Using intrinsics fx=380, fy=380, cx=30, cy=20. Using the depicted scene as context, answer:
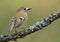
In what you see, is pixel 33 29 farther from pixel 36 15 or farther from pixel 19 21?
pixel 36 15

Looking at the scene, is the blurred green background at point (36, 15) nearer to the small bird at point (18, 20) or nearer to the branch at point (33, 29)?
the small bird at point (18, 20)

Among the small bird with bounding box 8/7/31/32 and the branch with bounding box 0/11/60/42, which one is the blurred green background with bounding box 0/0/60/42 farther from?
the branch with bounding box 0/11/60/42

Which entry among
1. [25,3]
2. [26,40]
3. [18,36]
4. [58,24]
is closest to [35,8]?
[25,3]

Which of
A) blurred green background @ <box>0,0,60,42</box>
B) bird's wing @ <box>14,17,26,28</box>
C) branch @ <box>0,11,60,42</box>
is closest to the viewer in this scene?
branch @ <box>0,11,60,42</box>

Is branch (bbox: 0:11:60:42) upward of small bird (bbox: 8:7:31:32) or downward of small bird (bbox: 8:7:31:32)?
downward

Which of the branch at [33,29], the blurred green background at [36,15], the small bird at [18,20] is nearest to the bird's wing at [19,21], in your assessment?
the small bird at [18,20]

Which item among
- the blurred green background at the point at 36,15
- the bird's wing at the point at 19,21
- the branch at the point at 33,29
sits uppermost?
the blurred green background at the point at 36,15

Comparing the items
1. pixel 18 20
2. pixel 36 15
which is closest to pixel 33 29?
pixel 18 20

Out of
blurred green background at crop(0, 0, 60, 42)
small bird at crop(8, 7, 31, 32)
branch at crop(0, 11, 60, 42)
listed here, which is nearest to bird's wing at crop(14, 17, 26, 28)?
→ small bird at crop(8, 7, 31, 32)

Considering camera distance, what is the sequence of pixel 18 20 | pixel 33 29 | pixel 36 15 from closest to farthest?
pixel 33 29 < pixel 18 20 < pixel 36 15
